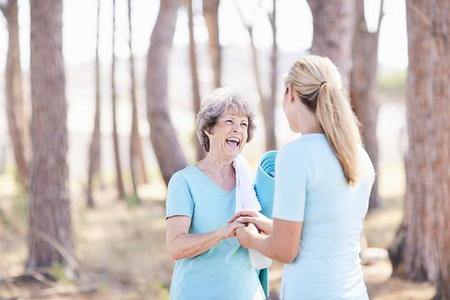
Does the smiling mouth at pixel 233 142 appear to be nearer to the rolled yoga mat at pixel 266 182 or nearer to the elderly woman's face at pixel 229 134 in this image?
the elderly woman's face at pixel 229 134

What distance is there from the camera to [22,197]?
41.4 feet

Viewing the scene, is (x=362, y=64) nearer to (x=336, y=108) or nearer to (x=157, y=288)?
(x=157, y=288)

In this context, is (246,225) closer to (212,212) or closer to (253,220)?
(253,220)

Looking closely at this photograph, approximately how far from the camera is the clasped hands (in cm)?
288

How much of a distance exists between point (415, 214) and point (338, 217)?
5.41 m

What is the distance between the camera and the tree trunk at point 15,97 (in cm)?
1520

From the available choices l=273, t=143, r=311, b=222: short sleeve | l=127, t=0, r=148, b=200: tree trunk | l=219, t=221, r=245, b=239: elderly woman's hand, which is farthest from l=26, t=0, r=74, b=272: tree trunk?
l=127, t=0, r=148, b=200: tree trunk

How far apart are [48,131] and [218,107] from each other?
19.4 feet

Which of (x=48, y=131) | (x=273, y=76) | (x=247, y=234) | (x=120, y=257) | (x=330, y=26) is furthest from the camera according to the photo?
(x=273, y=76)

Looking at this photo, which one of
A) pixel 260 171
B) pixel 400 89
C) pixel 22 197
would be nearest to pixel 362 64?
pixel 22 197

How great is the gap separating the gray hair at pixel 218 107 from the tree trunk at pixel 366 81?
34.2ft

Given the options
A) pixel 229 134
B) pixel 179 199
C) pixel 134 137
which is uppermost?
pixel 229 134

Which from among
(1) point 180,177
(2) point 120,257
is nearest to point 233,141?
(1) point 180,177

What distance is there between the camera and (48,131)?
8727 mm
